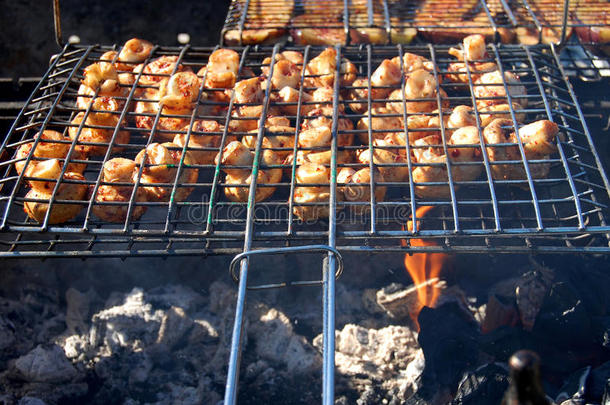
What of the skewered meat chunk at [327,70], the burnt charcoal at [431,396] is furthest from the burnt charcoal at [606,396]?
the skewered meat chunk at [327,70]

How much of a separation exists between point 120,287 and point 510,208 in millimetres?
3009

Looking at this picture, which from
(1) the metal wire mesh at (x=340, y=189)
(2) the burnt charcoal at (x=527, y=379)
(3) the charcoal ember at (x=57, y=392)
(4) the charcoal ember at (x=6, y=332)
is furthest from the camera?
(4) the charcoal ember at (x=6, y=332)

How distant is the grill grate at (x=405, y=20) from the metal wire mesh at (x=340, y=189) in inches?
10.9

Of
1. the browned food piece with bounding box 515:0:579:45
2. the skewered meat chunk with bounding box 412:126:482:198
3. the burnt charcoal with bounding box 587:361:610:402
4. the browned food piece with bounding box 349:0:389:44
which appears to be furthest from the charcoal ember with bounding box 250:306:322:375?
the browned food piece with bounding box 515:0:579:45

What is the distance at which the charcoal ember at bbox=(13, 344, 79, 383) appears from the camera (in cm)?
306

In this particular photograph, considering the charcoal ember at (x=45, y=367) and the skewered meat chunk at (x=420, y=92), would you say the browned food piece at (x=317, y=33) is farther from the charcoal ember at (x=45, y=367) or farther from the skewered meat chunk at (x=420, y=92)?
the charcoal ember at (x=45, y=367)

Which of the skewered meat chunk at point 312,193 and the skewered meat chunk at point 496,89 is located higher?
the skewered meat chunk at point 496,89

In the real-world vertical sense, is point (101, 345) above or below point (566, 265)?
below

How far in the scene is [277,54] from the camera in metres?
3.56

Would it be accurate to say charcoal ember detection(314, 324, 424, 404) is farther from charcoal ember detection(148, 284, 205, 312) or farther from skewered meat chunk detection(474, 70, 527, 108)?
skewered meat chunk detection(474, 70, 527, 108)

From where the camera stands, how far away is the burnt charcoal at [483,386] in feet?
8.57

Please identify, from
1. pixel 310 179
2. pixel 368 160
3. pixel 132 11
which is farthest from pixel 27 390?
pixel 132 11

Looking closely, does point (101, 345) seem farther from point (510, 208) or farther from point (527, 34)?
point (527, 34)

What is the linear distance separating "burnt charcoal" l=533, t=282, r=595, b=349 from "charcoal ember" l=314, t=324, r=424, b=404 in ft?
2.59
